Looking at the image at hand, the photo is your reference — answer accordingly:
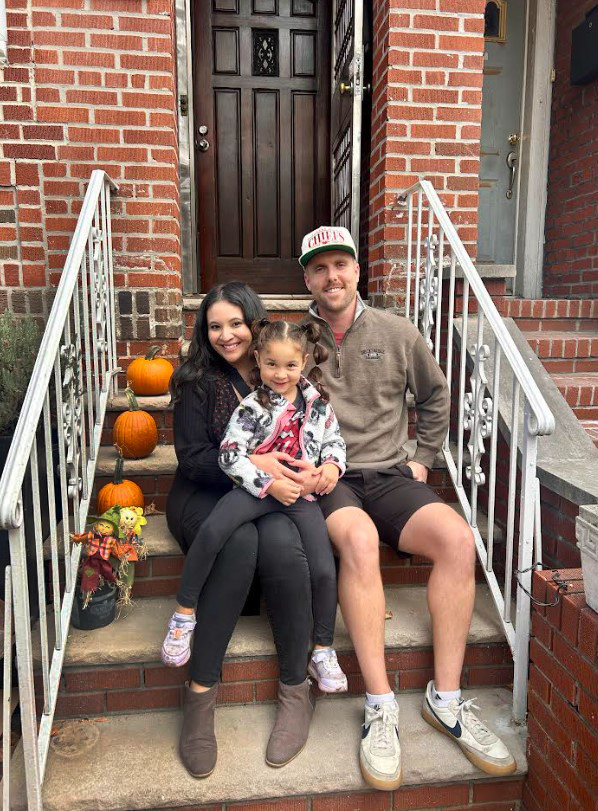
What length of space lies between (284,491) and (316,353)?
49 cm

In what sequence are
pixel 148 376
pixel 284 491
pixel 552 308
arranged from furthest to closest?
pixel 552 308, pixel 148 376, pixel 284 491

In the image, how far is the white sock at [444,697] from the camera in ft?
5.46

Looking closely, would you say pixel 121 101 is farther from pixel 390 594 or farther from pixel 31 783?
pixel 31 783

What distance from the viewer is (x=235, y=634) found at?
1.81 metres

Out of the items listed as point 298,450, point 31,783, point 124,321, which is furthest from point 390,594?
point 124,321

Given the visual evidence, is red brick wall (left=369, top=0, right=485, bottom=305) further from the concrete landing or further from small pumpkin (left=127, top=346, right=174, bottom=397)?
the concrete landing

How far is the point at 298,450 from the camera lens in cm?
179

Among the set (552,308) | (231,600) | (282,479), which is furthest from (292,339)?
(552,308)

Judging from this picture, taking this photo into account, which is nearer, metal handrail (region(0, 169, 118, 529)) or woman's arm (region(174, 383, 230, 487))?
metal handrail (region(0, 169, 118, 529))

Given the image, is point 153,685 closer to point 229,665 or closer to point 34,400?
point 229,665

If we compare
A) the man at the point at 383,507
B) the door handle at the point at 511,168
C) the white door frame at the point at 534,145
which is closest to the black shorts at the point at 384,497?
the man at the point at 383,507

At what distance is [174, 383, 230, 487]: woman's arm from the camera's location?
177 centimetres

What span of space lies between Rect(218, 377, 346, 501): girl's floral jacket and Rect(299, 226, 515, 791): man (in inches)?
5.7

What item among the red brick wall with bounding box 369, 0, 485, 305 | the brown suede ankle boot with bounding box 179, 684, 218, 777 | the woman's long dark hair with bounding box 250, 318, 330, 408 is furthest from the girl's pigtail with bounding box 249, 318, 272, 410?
the red brick wall with bounding box 369, 0, 485, 305
